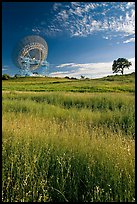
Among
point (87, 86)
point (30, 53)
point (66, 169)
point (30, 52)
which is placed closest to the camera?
point (66, 169)

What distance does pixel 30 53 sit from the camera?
4750 centimetres

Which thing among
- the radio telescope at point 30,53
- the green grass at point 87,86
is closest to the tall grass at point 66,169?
the green grass at point 87,86

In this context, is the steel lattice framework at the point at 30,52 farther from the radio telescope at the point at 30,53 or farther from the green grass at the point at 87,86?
the green grass at the point at 87,86

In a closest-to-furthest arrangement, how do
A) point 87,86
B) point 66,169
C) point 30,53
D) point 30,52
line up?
point 66,169 → point 87,86 → point 30,52 → point 30,53

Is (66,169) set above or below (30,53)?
below

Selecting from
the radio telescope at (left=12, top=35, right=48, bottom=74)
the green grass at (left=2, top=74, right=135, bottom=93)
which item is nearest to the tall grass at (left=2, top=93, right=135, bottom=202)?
the green grass at (left=2, top=74, right=135, bottom=93)

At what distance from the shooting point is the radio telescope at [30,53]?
115 ft

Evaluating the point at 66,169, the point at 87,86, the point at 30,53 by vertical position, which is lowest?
the point at 66,169

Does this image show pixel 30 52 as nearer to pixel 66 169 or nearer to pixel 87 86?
pixel 87 86

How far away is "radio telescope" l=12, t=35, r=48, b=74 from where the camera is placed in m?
35.0

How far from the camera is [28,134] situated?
464cm

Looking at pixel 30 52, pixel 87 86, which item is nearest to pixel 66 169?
pixel 87 86

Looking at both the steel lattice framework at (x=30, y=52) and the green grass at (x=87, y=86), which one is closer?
the green grass at (x=87, y=86)

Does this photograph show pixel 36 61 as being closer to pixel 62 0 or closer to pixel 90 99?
pixel 90 99
